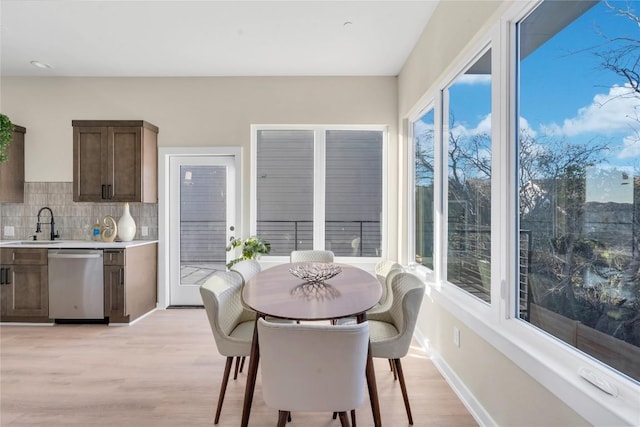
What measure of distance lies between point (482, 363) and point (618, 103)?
1.52 metres

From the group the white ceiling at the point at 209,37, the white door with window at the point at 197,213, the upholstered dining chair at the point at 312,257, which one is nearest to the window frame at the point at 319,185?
the white door with window at the point at 197,213

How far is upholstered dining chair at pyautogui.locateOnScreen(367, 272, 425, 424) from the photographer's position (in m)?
1.81

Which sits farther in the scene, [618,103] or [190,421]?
[190,421]

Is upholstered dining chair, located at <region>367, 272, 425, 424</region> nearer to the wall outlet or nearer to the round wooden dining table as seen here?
the round wooden dining table

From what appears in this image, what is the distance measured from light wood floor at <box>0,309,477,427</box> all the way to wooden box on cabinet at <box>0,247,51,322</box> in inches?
9.5

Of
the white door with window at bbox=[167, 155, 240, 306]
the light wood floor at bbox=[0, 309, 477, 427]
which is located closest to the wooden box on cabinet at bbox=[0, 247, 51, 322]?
the light wood floor at bbox=[0, 309, 477, 427]

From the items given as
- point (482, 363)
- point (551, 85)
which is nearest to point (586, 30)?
point (551, 85)

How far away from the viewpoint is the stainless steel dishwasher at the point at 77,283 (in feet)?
11.4

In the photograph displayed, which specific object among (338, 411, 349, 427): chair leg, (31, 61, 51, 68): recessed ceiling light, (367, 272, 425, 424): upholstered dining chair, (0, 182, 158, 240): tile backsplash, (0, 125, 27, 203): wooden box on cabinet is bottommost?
(338, 411, 349, 427): chair leg

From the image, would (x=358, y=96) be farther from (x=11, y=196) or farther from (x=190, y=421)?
(x=11, y=196)

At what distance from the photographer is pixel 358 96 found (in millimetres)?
4090

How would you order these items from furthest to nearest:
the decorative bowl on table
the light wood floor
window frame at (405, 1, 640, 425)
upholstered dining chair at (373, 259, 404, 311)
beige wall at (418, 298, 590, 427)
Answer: upholstered dining chair at (373, 259, 404, 311) → the decorative bowl on table → the light wood floor → beige wall at (418, 298, 590, 427) → window frame at (405, 1, 640, 425)

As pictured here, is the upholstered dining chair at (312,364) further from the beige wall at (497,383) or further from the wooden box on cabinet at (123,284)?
the wooden box on cabinet at (123,284)

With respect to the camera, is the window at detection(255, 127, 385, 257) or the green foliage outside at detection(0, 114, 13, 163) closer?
the green foliage outside at detection(0, 114, 13, 163)
